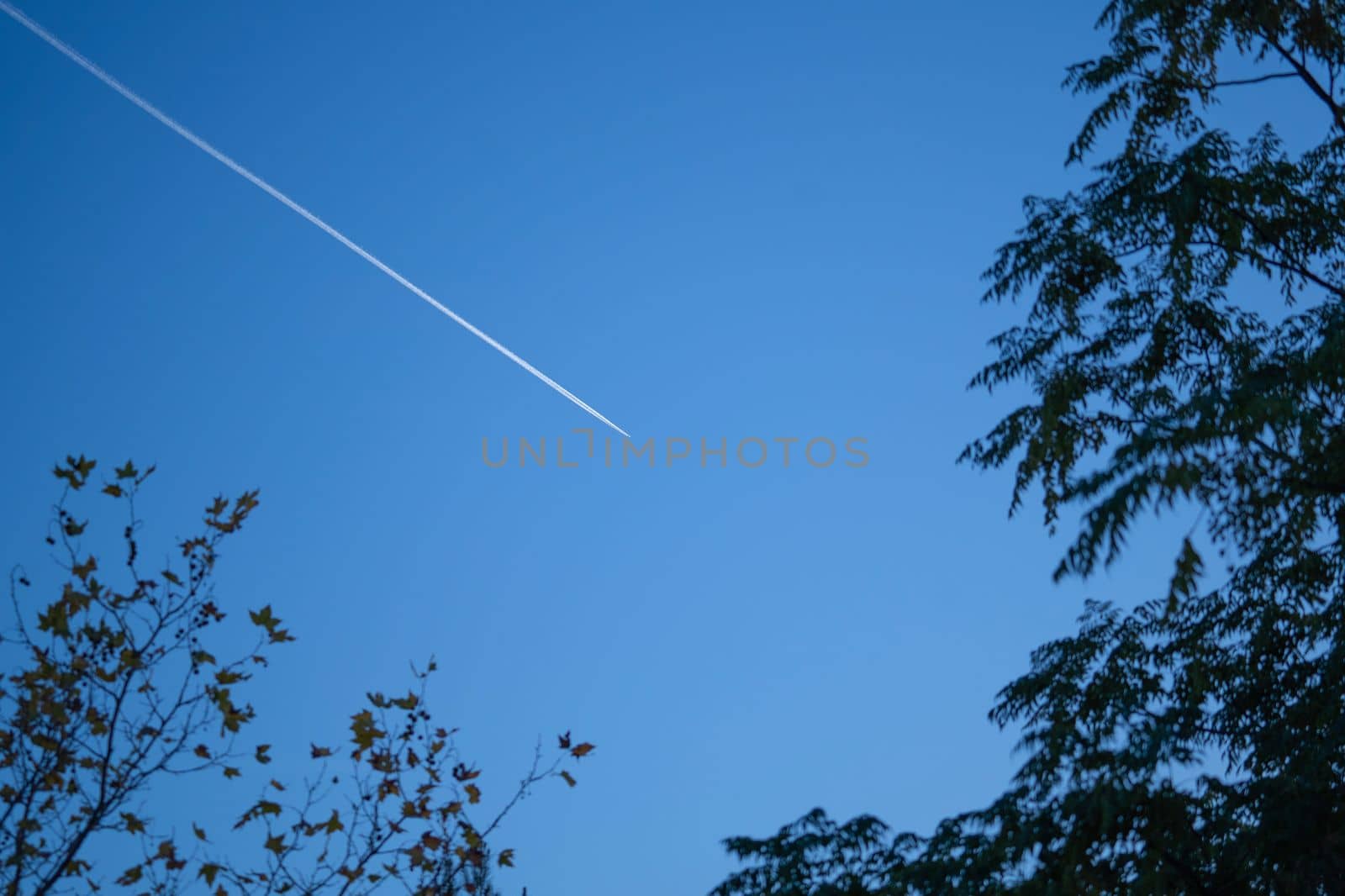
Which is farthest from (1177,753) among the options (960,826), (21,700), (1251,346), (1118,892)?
(21,700)

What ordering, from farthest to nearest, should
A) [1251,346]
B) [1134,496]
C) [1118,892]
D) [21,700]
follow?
[1251,346]
[1118,892]
[21,700]
[1134,496]

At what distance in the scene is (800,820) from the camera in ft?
25.7

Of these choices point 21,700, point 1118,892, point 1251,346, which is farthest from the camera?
point 1251,346

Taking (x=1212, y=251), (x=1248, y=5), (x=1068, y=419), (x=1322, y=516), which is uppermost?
(x=1248, y=5)

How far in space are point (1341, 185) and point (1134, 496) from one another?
5072mm

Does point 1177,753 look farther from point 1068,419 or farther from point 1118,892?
point 1068,419

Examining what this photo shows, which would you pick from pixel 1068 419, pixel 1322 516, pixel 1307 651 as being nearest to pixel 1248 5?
pixel 1068 419

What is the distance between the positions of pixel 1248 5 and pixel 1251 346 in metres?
2.41

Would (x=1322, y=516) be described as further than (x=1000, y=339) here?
No

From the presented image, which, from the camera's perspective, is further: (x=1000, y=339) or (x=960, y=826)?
(x=1000, y=339)

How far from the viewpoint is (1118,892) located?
541 centimetres

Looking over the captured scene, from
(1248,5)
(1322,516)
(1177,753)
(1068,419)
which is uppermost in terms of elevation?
(1248,5)

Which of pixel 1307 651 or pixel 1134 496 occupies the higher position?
pixel 1307 651

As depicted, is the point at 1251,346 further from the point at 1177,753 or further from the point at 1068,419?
the point at 1177,753
